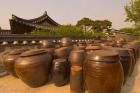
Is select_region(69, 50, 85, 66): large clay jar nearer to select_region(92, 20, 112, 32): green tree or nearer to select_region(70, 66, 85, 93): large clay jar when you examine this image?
select_region(70, 66, 85, 93): large clay jar

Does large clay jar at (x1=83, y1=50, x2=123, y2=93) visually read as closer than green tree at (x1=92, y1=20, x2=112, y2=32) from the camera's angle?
Yes

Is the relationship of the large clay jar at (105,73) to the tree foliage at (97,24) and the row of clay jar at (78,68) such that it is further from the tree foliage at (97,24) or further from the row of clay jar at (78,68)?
the tree foliage at (97,24)

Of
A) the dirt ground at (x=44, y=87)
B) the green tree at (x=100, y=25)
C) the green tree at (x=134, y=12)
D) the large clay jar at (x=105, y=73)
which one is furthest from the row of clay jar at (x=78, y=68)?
the green tree at (x=100, y=25)

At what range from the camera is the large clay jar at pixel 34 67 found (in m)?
4.32

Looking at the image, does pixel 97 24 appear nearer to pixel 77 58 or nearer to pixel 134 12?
pixel 134 12

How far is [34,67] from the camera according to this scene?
14.1ft

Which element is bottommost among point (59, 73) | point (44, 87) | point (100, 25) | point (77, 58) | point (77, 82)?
point (44, 87)

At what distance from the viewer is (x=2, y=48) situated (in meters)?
7.89

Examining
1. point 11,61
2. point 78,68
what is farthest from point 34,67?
point 11,61

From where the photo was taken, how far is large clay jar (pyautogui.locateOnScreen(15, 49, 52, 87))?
4320 millimetres

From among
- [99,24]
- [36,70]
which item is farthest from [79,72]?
[99,24]

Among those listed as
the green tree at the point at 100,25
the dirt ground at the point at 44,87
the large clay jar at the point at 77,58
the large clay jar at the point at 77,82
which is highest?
the green tree at the point at 100,25

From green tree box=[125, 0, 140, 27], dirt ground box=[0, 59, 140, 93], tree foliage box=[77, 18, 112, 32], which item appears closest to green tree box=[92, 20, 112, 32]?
tree foliage box=[77, 18, 112, 32]

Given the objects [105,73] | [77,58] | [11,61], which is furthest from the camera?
[11,61]
